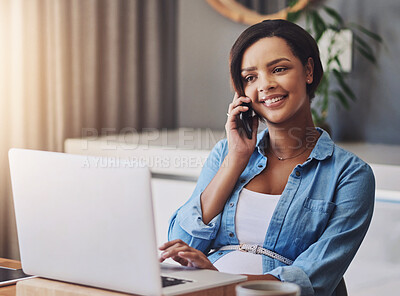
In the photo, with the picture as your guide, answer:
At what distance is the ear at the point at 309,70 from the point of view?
52.7 inches

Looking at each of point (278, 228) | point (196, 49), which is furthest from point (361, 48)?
point (278, 228)

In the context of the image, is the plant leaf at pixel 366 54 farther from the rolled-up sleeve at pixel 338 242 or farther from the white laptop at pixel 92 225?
the white laptop at pixel 92 225

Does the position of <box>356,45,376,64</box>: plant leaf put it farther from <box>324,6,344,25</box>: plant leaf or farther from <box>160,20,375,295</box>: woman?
<box>160,20,375,295</box>: woman

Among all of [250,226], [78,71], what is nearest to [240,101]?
[250,226]

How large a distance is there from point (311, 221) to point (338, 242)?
0.27 feet

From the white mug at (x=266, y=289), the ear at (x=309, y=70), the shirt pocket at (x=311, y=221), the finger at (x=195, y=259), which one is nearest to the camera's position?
the white mug at (x=266, y=289)

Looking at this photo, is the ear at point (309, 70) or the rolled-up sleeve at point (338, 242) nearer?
the rolled-up sleeve at point (338, 242)

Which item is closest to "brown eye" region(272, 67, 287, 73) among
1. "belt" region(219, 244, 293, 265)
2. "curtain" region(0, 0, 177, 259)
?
"belt" region(219, 244, 293, 265)

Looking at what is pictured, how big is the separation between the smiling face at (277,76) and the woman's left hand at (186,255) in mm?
391

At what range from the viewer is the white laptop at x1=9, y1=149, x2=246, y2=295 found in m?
0.84

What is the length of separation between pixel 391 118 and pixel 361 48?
33 centimetres

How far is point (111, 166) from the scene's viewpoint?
33.1 inches

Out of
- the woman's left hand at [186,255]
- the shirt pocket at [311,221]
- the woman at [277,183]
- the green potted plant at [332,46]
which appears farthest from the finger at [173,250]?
the green potted plant at [332,46]

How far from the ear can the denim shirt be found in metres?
0.13
